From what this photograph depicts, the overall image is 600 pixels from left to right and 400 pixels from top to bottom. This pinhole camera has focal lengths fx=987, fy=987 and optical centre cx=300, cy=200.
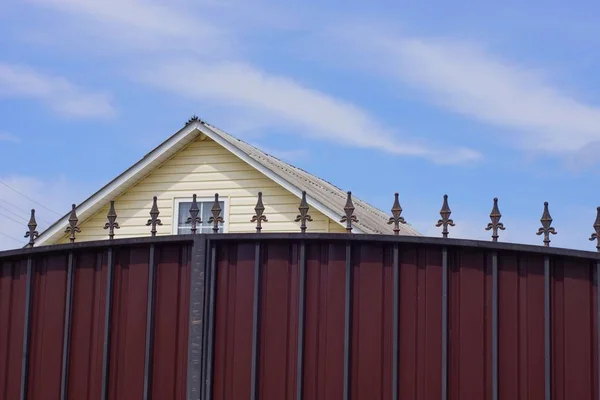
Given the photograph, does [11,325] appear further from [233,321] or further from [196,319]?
[233,321]

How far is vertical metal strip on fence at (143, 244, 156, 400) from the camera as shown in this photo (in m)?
8.05

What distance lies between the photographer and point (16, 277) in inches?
346

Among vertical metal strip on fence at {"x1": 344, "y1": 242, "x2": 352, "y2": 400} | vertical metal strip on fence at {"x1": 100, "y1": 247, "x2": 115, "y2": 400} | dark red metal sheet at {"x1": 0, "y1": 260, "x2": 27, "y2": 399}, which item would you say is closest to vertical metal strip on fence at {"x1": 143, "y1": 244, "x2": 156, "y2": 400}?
vertical metal strip on fence at {"x1": 100, "y1": 247, "x2": 115, "y2": 400}

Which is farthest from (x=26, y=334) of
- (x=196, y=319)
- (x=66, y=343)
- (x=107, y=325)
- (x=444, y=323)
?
(x=444, y=323)

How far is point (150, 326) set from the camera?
8078 millimetres

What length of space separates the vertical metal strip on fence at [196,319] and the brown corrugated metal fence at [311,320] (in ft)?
0.04

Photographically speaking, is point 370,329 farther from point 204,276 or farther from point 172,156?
point 172,156

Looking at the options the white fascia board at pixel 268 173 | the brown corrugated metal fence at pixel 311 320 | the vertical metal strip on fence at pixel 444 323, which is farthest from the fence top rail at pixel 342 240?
the white fascia board at pixel 268 173

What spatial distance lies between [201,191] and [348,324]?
401 inches

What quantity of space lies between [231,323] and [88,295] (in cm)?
137

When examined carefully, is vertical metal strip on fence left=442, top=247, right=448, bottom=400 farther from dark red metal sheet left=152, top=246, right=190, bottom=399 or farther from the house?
the house

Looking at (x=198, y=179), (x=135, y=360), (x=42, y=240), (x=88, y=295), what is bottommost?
(x=135, y=360)

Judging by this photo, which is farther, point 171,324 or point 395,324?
point 171,324

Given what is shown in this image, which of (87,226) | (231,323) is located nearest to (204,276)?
(231,323)
